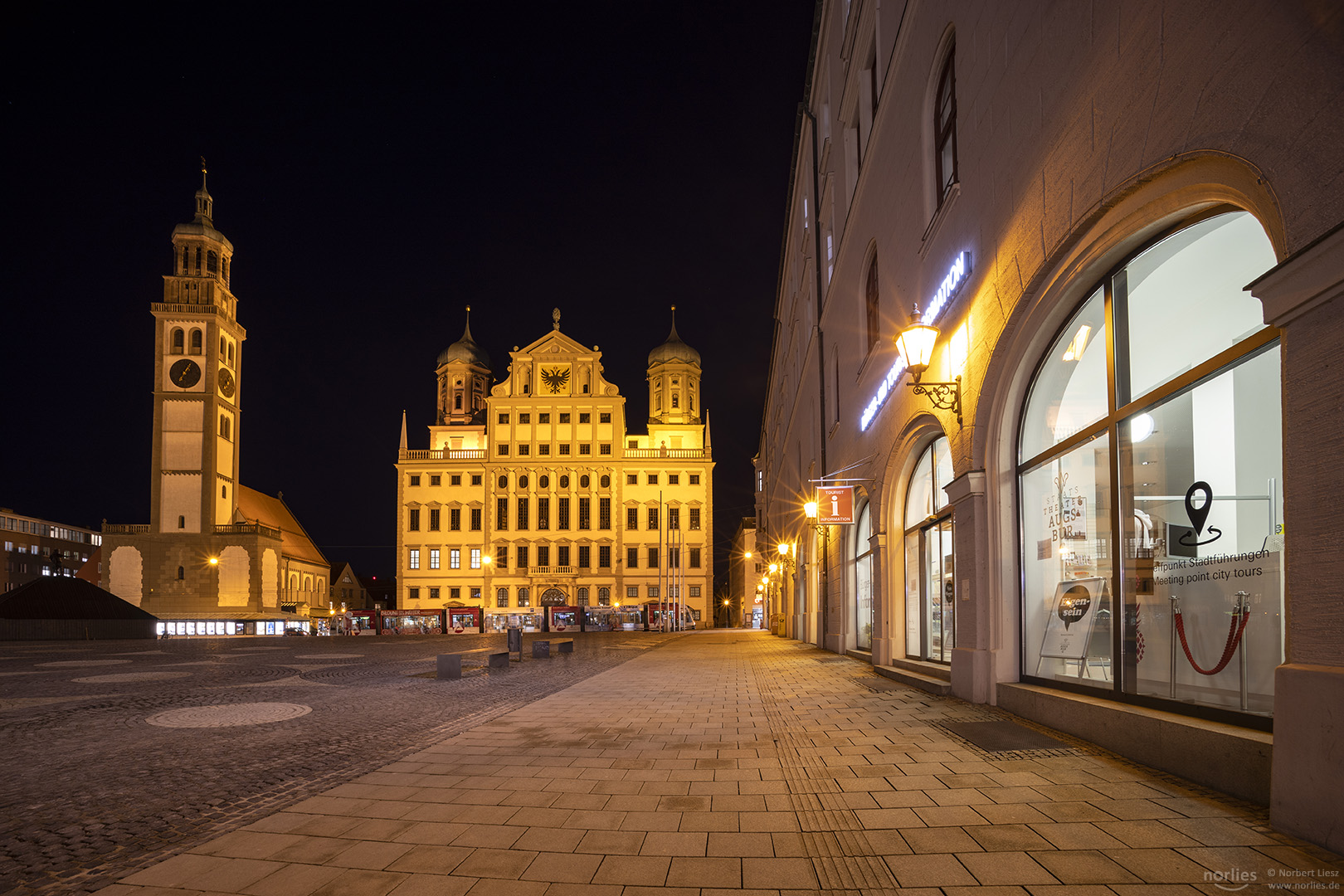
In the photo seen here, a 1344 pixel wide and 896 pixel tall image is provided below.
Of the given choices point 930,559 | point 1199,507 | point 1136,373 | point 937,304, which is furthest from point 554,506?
point 1199,507

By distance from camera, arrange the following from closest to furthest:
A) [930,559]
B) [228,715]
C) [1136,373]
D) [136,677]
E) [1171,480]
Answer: [1171,480] < [1136,373] < [228,715] < [930,559] < [136,677]

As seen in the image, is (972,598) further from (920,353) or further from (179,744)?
(179,744)

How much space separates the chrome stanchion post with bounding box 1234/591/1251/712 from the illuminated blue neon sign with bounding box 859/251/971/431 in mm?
5531

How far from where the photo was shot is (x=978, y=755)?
6.90 metres

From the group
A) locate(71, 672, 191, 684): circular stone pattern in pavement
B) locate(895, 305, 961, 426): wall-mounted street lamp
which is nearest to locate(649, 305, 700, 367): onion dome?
locate(71, 672, 191, 684): circular stone pattern in pavement

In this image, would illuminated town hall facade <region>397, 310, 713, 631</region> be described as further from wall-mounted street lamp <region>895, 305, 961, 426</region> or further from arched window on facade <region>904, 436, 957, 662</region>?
wall-mounted street lamp <region>895, 305, 961, 426</region>

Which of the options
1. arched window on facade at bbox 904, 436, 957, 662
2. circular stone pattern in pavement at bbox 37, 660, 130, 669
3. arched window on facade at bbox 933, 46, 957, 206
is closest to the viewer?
arched window on facade at bbox 933, 46, 957, 206

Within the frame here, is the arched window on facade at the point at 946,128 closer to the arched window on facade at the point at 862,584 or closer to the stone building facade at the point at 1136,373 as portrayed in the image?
the stone building facade at the point at 1136,373

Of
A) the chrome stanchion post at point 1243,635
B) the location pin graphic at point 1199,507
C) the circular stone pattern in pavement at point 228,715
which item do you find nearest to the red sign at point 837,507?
the circular stone pattern in pavement at point 228,715

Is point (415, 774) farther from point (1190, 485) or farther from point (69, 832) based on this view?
point (1190, 485)

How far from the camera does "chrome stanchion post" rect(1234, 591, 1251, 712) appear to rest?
5613 mm

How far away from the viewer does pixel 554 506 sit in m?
78.6

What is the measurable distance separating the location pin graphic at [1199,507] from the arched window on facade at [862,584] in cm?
1279

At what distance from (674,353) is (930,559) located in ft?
247
